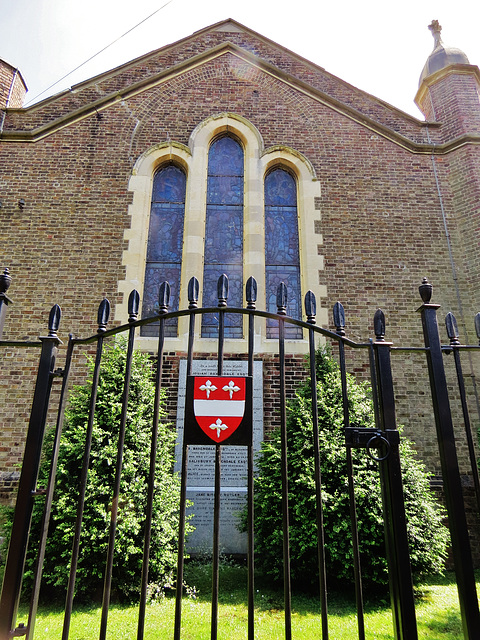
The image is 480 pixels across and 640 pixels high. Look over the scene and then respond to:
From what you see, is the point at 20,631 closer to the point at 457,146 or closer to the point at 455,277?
the point at 455,277

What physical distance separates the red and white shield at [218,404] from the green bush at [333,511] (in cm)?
249

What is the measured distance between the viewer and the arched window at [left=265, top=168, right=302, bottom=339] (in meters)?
7.30

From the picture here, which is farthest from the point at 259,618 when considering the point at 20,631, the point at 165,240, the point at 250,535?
the point at 165,240

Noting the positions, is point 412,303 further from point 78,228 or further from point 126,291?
point 78,228

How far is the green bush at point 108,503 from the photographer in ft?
13.5

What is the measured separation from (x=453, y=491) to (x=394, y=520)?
423 mm

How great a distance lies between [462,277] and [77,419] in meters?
6.54

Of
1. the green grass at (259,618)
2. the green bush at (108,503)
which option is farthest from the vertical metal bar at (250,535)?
the green bush at (108,503)

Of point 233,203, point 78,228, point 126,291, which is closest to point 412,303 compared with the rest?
point 233,203

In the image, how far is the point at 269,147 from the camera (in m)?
8.21

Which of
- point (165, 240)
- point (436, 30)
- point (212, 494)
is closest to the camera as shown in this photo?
point (212, 494)

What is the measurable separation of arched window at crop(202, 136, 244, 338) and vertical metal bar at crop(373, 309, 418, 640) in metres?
4.57

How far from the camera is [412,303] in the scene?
23.5 feet

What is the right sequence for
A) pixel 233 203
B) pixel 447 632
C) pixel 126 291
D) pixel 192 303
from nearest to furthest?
pixel 192 303 → pixel 447 632 → pixel 126 291 → pixel 233 203
